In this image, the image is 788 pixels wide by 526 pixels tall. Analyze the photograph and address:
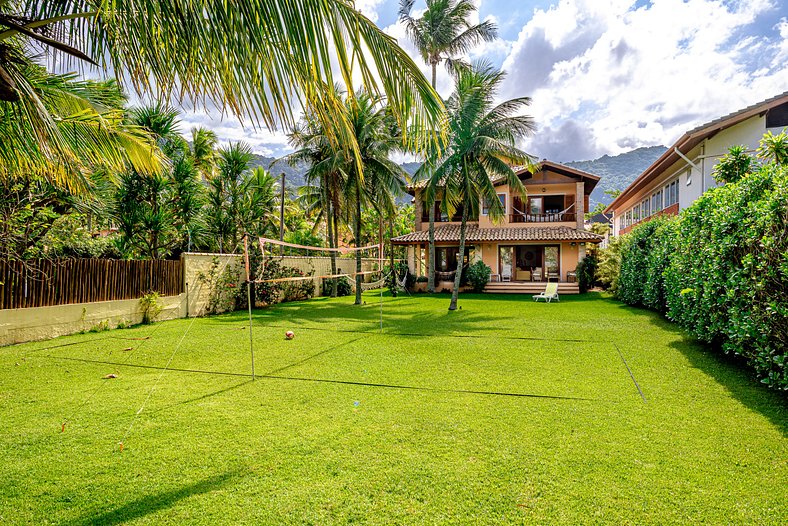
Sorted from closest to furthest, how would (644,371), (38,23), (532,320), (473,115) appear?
(38,23)
(644,371)
(532,320)
(473,115)

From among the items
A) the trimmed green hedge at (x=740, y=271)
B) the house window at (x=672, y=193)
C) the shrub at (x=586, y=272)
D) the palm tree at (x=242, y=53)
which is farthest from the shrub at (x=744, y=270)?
the shrub at (x=586, y=272)

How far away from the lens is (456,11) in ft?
70.5

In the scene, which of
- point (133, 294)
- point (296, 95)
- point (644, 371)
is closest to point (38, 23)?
point (296, 95)

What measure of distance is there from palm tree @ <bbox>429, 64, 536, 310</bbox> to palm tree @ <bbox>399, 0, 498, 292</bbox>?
6.03 metres

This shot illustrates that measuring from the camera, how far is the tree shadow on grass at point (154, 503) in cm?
240

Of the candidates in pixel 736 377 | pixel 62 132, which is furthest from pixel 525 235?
pixel 62 132

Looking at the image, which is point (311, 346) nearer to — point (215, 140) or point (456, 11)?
point (215, 140)

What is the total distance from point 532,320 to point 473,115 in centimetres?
746

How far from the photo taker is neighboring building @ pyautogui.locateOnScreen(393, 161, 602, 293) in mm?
22094

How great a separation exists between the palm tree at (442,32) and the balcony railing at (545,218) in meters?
6.09

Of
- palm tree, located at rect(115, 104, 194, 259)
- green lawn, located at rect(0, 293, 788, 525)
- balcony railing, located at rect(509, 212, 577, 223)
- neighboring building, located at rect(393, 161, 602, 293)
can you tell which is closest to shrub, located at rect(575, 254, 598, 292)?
neighboring building, located at rect(393, 161, 602, 293)

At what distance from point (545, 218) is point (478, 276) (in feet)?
19.3

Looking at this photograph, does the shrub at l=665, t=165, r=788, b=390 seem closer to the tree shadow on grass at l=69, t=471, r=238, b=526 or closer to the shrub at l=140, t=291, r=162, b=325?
the tree shadow on grass at l=69, t=471, r=238, b=526

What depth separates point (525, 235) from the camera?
861 inches
